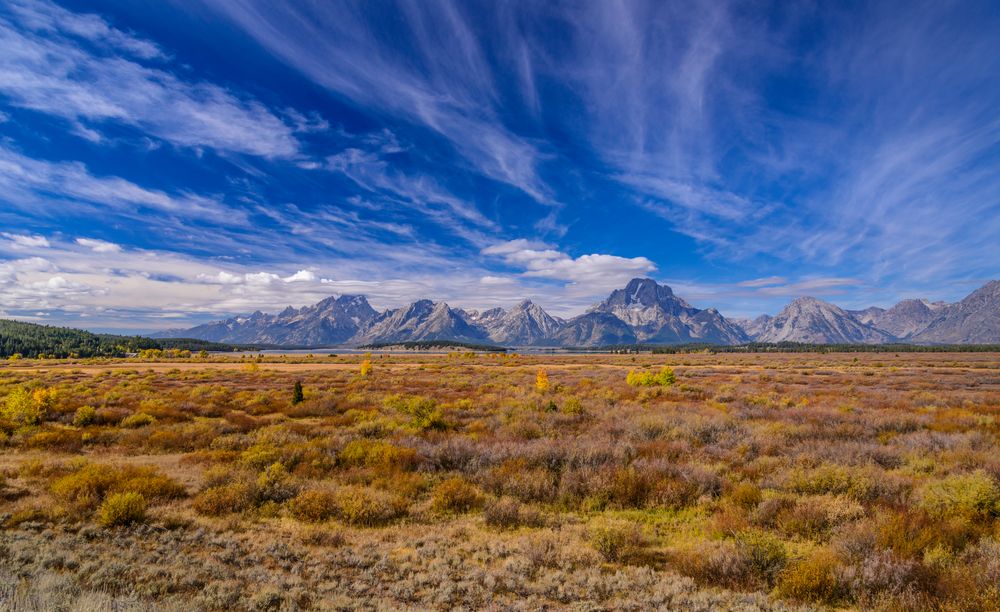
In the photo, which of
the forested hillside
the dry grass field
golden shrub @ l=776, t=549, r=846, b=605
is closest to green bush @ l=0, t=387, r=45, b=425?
the dry grass field

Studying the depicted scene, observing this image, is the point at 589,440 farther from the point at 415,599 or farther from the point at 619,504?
the point at 415,599

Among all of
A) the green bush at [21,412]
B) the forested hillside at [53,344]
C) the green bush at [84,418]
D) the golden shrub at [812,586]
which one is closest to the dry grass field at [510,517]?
the golden shrub at [812,586]

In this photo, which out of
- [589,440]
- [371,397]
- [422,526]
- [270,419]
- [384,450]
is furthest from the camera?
[371,397]

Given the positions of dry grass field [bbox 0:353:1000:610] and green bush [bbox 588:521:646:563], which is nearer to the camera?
dry grass field [bbox 0:353:1000:610]

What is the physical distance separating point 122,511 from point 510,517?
7300mm

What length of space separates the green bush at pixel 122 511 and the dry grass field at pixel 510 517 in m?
0.03

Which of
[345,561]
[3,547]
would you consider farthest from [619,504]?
[3,547]

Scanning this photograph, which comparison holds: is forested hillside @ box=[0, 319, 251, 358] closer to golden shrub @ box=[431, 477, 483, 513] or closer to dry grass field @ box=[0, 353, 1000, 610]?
dry grass field @ box=[0, 353, 1000, 610]

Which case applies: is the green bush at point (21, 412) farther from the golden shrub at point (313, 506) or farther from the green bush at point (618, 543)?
the green bush at point (618, 543)

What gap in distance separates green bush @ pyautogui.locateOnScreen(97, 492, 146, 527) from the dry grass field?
0.10ft

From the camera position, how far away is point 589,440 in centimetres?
1296

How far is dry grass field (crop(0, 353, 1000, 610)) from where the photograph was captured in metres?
5.34

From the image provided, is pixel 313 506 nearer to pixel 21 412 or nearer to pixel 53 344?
pixel 21 412

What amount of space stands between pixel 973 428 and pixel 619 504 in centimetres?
1564
